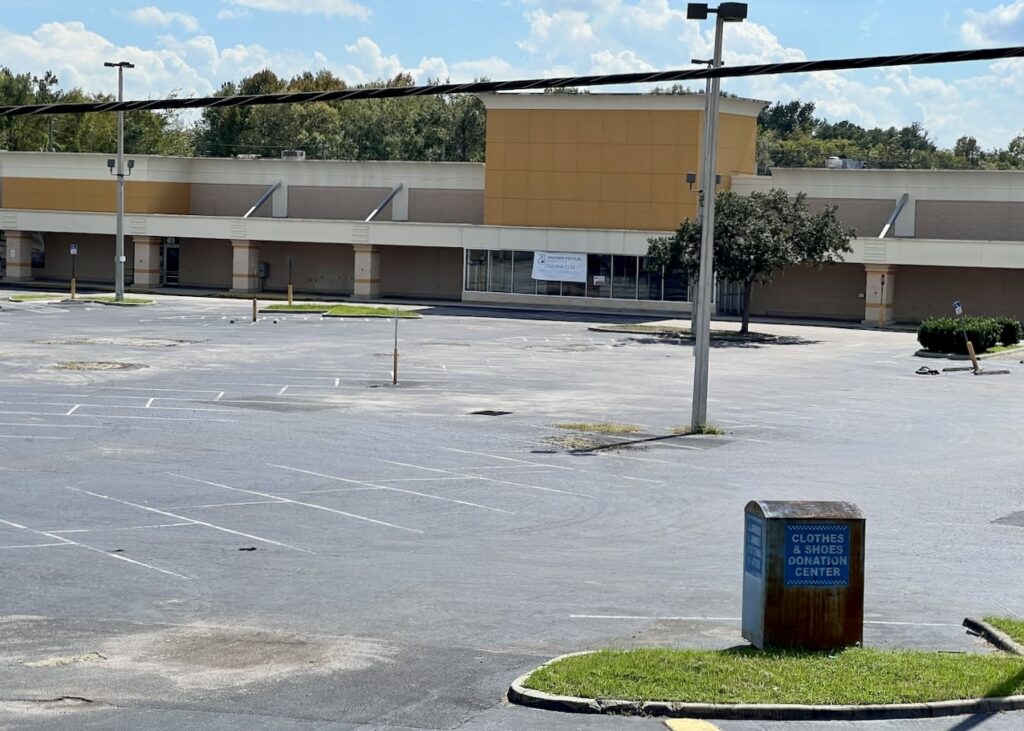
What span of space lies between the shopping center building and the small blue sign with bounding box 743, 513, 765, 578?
54.5m

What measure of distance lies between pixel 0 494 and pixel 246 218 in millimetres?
59016

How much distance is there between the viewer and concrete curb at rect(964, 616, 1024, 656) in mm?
13312

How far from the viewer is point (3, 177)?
8525 centimetres

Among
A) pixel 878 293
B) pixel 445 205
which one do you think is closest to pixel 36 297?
pixel 445 205

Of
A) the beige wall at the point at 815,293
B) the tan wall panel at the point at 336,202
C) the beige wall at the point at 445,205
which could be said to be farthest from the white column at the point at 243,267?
the beige wall at the point at 815,293

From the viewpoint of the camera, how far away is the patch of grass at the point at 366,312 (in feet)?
→ 210

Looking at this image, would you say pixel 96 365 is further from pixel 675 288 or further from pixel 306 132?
pixel 306 132

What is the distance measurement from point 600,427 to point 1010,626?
16.4 metres

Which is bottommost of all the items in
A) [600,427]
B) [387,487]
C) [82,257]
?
[387,487]

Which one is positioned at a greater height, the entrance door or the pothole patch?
the entrance door

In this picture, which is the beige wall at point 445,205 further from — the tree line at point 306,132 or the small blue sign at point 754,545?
the small blue sign at point 754,545

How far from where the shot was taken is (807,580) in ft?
43.1

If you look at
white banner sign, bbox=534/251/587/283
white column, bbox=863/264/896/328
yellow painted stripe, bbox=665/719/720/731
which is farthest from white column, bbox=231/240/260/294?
yellow painted stripe, bbox=665/719/720/731

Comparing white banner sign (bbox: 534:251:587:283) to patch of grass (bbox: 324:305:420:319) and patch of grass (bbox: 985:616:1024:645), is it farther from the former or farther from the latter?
patch of grass (bbox: 985:616:1024:645)
